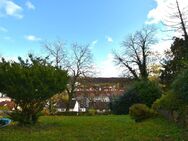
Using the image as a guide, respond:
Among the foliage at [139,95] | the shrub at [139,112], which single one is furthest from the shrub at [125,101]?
the shrub at [139,112]

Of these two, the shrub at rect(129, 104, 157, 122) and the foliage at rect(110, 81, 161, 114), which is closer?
the shrub at rect(129, 104, 157, 122)

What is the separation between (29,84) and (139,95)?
20.6 meters

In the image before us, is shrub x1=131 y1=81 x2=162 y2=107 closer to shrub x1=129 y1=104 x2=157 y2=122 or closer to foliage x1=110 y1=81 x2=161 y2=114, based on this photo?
foliage x1=110 y1=81 x2=161 y2=114

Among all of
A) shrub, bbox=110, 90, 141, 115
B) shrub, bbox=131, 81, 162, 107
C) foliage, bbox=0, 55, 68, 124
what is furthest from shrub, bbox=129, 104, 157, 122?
shrub, bbox=110, 90, 141, 115

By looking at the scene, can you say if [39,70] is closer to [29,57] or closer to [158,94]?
[29,57]

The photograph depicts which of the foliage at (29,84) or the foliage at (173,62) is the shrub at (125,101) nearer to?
the foliage at (173,62)

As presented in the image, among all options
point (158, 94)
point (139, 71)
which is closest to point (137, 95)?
point (158, 94)

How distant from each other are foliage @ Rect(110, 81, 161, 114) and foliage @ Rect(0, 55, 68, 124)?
697 inches

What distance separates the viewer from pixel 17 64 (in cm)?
1923

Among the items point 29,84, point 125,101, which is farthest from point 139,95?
point 29,84

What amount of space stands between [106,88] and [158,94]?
57199 millimetres

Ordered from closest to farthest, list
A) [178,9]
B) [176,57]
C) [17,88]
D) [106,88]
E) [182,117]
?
[182,117] < [17,88] < [178,9] < [176,57] < [106,88]

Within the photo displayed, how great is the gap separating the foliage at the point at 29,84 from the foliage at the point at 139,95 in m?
17.7

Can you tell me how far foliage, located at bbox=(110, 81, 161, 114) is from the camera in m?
36.5
